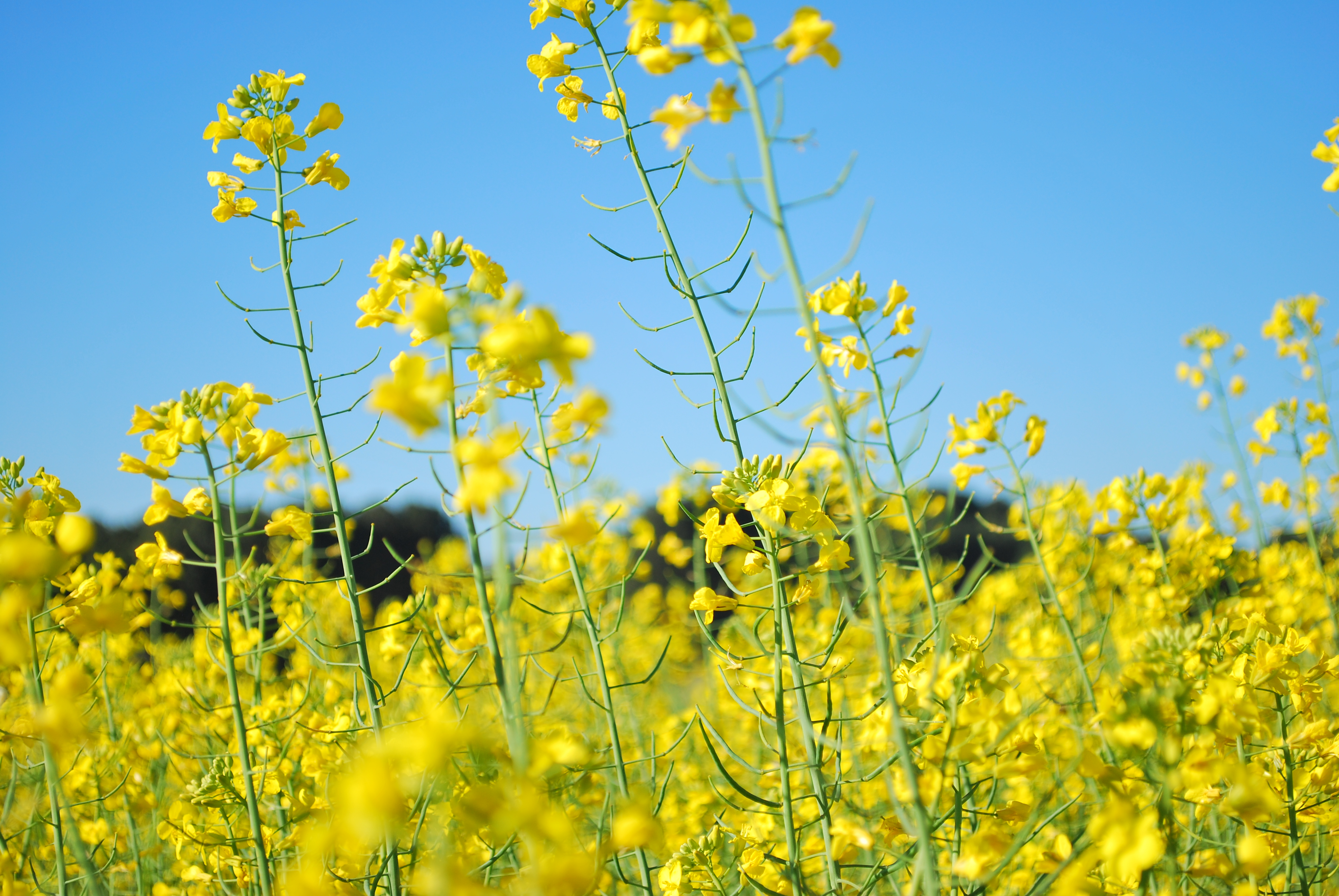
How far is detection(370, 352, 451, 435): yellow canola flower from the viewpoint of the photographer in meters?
0.95

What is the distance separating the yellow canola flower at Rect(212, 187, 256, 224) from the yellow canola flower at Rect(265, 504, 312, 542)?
36.3 inches

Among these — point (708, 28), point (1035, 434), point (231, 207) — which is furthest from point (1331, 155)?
point (231, 207)

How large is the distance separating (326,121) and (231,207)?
0.40 metres

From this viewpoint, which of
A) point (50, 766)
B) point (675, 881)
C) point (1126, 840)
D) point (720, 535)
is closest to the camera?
point (1126, 840)

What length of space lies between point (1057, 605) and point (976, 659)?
1115mm

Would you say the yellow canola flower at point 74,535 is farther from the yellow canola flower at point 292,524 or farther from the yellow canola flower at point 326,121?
the yellow canola flower at point 326,121

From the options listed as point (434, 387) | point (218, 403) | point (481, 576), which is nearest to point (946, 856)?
point (481, 576)

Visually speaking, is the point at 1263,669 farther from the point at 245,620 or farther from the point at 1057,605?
the point at 245,620

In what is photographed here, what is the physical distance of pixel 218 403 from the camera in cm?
221

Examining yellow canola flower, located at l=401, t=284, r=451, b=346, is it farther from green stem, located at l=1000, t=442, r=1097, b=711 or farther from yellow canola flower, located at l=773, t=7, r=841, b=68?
green stem, located at l=1000, t=442, r=1097, b=711

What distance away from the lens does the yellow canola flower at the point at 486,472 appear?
3.22 ft

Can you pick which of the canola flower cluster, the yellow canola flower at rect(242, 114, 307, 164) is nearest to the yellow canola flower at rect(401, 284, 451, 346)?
the canola flower cluster

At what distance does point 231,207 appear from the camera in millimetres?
2365

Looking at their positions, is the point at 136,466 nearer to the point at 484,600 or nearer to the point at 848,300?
the point at 484,600
